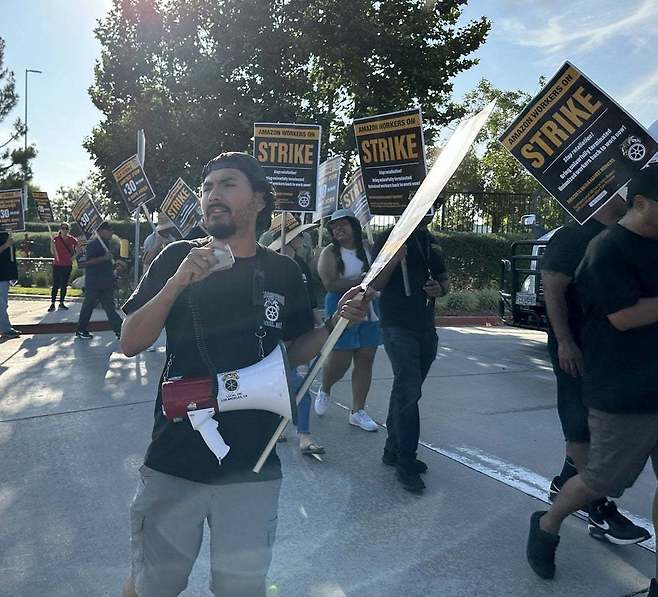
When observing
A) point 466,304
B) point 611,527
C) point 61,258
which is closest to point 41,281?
point 61,258

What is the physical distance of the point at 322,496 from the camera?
3916 mm

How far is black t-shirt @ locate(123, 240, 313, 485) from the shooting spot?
6.71ft

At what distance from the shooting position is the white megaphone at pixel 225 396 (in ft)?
6.42

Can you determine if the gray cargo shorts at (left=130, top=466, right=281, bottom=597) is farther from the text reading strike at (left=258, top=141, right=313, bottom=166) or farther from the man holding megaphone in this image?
the text reading strike at (left=258, top=141, right=313, bottom=166)

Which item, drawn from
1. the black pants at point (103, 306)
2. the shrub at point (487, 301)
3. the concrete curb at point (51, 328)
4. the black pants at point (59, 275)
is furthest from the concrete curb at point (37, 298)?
the shrub at point (487, 301)

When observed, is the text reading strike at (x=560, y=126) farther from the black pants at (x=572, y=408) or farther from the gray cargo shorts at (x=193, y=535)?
the gray cargo shorts at (x=193, y=535)

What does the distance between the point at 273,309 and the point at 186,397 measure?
1.50 feet

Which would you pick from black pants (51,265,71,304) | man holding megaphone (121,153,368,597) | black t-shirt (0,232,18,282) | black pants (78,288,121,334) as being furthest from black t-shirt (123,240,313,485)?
black pants (51,265,71,304)

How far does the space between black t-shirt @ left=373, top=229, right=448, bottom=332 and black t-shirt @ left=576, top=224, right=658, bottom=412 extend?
1538mm

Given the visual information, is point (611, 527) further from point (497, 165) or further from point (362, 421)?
point (497, 165)

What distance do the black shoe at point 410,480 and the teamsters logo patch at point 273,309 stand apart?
7.01ft

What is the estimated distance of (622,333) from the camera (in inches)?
104

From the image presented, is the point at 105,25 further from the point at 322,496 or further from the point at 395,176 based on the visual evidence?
the point at 322,496

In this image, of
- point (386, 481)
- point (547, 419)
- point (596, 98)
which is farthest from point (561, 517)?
point (547, 419)
